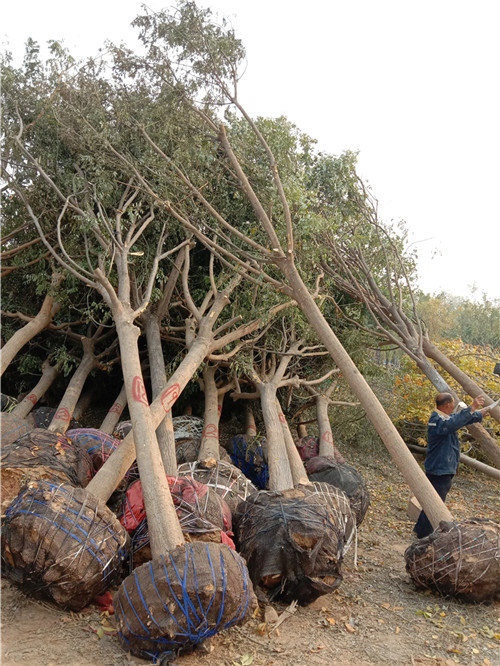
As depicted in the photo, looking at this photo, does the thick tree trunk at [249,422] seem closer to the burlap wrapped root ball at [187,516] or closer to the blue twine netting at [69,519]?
the burlap wrapped root ball at [187,516]

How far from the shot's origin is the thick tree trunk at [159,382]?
6.36 meters

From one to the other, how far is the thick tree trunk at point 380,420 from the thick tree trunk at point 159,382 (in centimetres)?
233

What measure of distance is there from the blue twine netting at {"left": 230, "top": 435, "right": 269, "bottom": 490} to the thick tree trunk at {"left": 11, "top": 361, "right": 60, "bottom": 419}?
361 centimetres

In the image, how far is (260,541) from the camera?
15.3 feet

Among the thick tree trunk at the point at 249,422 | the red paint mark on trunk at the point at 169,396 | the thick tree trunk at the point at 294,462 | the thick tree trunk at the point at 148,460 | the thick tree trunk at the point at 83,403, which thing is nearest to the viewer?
the thick tree trunk at the point at 148,460

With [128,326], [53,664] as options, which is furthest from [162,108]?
[53,664]

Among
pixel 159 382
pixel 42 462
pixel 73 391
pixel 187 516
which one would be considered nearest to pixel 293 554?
pixel 187 516

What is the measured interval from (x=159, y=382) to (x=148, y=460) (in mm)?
2718

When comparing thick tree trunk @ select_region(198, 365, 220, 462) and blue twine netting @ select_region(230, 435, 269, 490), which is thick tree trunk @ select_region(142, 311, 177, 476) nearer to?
thick tree trunk @ select_region(198, 365, 220, 462)

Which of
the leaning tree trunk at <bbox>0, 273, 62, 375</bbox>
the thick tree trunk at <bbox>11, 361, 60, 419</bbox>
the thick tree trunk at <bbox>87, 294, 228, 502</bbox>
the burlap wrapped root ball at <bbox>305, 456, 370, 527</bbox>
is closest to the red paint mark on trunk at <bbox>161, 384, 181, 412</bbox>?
the thick tree trunk at <bbox>87, 294, 228, 502</bbox>

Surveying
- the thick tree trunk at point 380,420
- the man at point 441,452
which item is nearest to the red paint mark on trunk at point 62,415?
the thick tree trunk at point 380,420

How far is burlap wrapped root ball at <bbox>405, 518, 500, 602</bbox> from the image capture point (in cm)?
455

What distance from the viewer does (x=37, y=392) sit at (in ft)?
31.4

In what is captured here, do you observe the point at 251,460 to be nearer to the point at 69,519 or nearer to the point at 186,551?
the point at 69,519
